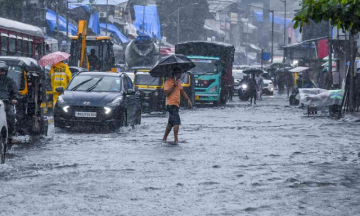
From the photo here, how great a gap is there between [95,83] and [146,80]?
10.7 metres

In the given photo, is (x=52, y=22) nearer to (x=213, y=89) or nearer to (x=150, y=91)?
(x=213, y=89)

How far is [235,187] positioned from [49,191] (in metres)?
2.28

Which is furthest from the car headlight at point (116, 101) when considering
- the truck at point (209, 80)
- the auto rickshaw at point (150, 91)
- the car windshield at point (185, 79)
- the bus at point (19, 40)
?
the truck at point (209, 80)

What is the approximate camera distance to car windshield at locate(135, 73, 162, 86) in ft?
106

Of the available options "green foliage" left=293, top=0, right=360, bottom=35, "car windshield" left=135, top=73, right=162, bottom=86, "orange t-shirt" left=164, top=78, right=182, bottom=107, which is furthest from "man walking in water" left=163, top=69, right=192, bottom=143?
"car windshield" left=135, top=73, right=162, bottom=86

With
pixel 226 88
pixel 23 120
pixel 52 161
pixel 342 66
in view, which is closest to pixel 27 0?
pixel 226 88

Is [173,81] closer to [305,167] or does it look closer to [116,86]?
[116,86]

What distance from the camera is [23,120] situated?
16.8 metres

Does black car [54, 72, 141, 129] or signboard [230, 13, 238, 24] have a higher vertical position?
signboard [230, 13, 238, 24]

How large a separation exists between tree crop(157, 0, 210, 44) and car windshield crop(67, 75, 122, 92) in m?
81.5

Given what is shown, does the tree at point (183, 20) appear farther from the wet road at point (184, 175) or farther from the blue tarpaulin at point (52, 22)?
the wet road at point (184, 175)

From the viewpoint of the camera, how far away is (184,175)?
11.7m

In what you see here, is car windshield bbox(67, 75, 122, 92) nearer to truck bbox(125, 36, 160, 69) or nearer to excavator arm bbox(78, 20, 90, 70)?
excavator arm bbox(78, 20, 90, 70)

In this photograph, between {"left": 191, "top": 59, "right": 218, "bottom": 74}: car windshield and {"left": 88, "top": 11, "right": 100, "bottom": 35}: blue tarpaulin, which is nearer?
{"left": 191, "top": 59, "right": 218, "bottom": 74}: car windshield
